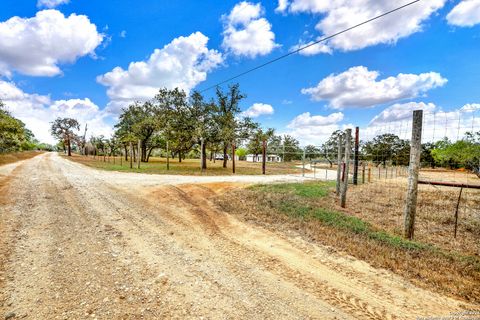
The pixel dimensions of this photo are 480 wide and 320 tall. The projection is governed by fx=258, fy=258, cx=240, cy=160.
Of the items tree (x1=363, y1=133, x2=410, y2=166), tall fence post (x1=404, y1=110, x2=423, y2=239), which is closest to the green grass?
tall fence post (x1=404, y1=110, x2=423, y2=239)

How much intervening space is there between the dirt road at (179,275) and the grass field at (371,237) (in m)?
0.49

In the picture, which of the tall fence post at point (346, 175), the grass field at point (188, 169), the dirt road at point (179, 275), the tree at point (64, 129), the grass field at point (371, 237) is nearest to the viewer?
the dirt road at point (179, 275)

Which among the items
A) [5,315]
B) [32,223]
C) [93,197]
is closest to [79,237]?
[32,223]

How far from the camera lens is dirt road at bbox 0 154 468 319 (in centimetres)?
316

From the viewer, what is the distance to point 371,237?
5973 mm

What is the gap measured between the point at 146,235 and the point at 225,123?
19.9 m

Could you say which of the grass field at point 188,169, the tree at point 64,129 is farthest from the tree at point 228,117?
the tree at point 64,129

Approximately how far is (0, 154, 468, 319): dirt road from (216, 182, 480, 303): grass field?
49 centimetres

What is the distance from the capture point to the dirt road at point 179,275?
316 centimetres

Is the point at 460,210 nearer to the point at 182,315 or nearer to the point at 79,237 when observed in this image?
the point at 182,315

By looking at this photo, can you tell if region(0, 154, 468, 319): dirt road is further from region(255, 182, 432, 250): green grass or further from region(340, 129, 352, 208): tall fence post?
region(340, 129, 352, 208): tall fence post

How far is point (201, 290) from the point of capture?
3568 mm

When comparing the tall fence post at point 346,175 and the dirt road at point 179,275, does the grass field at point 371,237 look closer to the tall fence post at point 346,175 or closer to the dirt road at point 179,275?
the tall fence post at point 346,175

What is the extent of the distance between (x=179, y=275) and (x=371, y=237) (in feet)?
14.6
